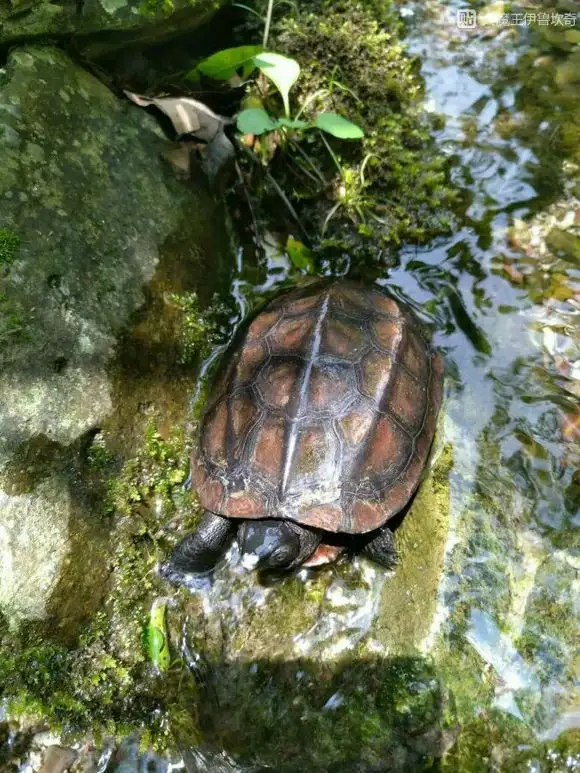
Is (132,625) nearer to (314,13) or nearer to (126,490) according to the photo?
(126,490)

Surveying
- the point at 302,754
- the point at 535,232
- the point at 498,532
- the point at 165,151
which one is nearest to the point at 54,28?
the point at 165,151

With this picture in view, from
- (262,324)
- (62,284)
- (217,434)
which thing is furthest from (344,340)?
(62,284)

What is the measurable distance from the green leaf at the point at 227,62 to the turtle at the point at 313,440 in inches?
60.6

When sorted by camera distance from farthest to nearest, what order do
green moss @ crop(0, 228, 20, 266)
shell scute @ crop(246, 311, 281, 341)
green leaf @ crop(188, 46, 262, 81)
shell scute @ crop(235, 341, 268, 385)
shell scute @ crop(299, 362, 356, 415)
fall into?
green leaf @ crop(188, 46, 262, 81)
shell scute @ crop(246, 311, 281, 341)
shell scute @ crop(235, 341, 268, 385)
shell scute @ crop(299, 362, 356, 415)
green moss @ crop(0, 228, 20, 266)

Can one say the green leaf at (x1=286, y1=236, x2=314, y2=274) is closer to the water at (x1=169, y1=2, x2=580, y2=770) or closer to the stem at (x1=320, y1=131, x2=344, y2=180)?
the water at (x1=169, y1=2, x2=580, y2=770)

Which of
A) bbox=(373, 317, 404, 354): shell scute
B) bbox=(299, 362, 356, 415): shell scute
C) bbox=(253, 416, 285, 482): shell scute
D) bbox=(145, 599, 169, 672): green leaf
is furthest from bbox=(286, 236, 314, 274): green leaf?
bbox=(145, 599, 169, 672): green leaf

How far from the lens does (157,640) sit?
2555 millimetres

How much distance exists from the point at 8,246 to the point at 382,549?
7.34 ft

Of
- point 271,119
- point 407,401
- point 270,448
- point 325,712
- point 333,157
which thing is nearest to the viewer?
point 325,712

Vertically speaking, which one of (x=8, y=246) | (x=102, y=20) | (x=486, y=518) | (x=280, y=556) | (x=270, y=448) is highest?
(x=102, y=20)

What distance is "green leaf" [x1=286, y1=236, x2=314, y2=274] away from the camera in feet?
11.6

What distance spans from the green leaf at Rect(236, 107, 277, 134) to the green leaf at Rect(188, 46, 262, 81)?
16.1 inches

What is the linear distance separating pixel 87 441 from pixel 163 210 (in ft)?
4.66

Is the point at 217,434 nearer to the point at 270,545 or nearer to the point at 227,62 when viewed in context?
the point at 270,545
